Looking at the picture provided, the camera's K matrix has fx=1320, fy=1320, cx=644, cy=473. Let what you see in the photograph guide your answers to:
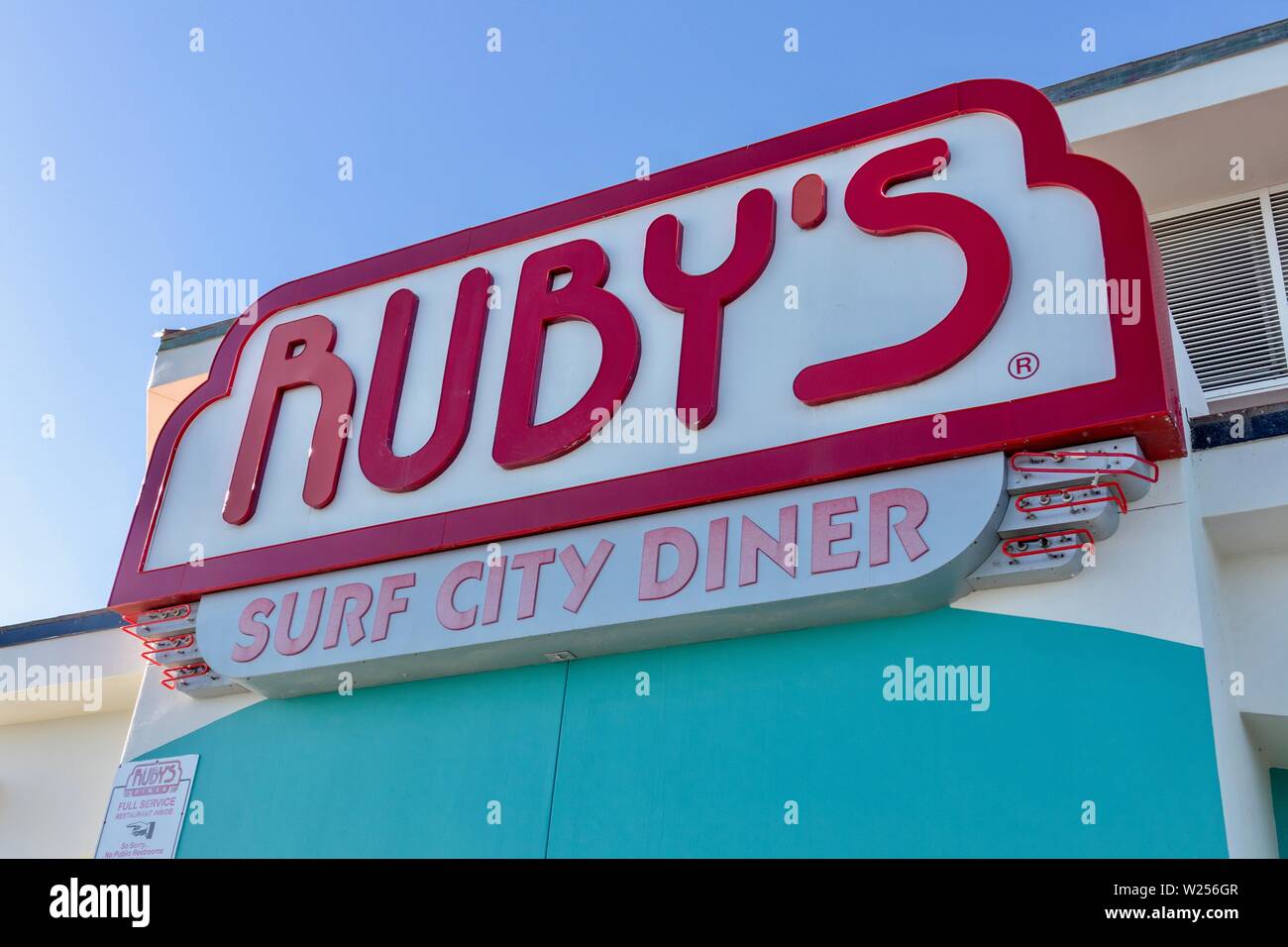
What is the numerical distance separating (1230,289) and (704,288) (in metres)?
3.72

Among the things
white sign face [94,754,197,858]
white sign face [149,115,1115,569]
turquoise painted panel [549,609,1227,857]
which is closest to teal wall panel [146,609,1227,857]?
turquoise painted panel [549,609,1227,857]

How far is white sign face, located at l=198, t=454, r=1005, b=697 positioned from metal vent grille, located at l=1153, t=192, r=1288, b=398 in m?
3.11

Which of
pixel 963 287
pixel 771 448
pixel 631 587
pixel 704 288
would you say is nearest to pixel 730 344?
pixel 704 288

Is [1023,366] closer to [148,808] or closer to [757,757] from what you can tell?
[757,757]

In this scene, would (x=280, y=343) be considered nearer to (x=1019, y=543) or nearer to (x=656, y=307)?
(x=656, y=307)

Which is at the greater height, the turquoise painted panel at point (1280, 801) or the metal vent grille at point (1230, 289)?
the metal vent grille at point (1230, 289)

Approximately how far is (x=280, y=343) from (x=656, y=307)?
3204 mm

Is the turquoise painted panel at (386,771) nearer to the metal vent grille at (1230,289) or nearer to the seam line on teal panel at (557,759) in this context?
the seam line on teal panel at (557,759)

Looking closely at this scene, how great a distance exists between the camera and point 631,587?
7.29 meters

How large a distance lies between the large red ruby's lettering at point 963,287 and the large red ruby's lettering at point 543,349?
1.30 meters

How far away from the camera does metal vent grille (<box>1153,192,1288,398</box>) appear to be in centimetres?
870

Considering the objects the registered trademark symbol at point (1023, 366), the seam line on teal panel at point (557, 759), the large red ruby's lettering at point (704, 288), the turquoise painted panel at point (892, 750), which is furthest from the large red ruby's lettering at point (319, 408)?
the registered trademark symbol at point (1023, 366)

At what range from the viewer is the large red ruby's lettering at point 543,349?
26.5 ft
